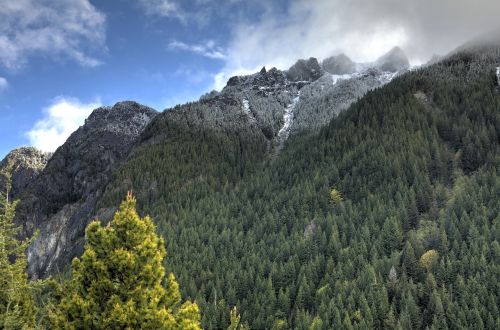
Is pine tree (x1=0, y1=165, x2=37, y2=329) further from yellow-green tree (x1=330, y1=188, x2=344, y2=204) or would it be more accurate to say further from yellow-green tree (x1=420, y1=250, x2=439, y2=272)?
yellow-green tree (x1=330, y1=188, x2=344, y2=204)

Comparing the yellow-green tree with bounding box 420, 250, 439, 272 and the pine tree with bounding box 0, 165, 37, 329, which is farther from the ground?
the pine tree with bounding box 0, 165, 37, 329

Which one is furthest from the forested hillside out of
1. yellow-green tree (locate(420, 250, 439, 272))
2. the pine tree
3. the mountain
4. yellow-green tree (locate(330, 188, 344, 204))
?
the pine tree

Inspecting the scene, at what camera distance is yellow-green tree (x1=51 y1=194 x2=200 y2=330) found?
2182cm

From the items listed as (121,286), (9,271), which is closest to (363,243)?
(121,286)

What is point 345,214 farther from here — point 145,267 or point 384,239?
point 145,267

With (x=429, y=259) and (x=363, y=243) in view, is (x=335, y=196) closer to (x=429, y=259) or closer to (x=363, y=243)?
(x=363, y=243)

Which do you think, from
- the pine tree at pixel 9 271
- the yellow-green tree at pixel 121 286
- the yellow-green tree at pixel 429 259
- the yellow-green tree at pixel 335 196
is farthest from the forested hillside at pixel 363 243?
the yellow-green tree at pixel 121 286

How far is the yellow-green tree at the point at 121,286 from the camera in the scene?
71.6 ft

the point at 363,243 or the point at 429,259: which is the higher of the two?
the point at 363,243

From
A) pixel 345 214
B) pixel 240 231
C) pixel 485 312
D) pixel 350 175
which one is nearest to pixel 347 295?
pixel 485 312

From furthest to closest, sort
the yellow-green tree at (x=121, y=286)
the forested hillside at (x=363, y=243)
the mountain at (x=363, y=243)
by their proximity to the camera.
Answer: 1. the mountain at (x=363, y=243)
2. the forested hillside at (x=363, y=243)
3. the yellow-green tree at (x=121, y=286)

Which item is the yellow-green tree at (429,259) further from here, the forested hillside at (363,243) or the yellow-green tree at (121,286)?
the yellow-green tree at (121,286)

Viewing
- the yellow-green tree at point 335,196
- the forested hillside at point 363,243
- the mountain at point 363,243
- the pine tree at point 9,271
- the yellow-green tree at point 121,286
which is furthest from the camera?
the yellow-green tree at point 335,196

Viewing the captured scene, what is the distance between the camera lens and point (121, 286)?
73.7 ft
